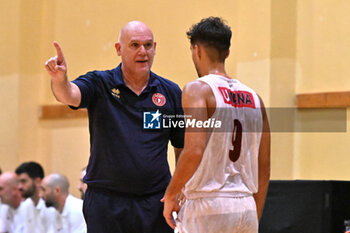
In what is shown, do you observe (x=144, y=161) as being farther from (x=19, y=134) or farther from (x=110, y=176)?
(x=19, y=134)

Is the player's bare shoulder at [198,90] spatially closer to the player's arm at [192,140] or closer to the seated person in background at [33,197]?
the player's arm at [192,140]

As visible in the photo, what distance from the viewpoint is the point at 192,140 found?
334 cm

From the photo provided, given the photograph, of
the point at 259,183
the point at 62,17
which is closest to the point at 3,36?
the point at 62,17

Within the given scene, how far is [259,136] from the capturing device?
11.9ft

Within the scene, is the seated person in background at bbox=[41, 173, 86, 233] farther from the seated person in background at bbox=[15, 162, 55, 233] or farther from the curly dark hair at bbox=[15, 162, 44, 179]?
the curly dark hair at bbox=[15, 162, 44, 179]

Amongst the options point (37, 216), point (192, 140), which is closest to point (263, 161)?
point (192, 140)

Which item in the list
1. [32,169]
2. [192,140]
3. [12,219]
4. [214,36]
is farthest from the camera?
[32,169]

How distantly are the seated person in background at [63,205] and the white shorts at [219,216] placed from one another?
139 inches

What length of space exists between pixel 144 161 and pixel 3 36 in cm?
618

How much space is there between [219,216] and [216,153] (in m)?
0.38

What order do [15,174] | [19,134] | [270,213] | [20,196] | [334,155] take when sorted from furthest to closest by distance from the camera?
1. [19,134]
2. [15,174]
3. [20,196]
4. [334,155]
5. [270,213]

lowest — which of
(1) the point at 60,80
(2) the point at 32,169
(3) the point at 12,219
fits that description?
(3) the point at 12,219

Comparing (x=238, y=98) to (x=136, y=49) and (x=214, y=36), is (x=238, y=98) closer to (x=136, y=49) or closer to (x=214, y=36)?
(x=214, y=36)

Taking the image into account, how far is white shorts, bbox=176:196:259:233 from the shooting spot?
3.41 m
